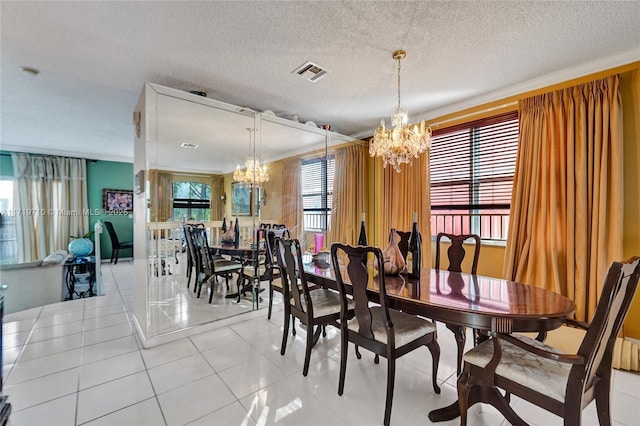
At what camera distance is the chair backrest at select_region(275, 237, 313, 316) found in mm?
2156

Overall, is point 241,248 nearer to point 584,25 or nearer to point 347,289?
point 347,289

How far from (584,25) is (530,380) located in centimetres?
241

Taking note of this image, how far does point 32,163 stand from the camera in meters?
5.57

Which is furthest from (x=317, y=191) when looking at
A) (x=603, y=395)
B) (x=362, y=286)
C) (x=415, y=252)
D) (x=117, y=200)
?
(x=117, y=200)

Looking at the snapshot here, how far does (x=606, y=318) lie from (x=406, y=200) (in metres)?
2.83

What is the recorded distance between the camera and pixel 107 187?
21.8 ft

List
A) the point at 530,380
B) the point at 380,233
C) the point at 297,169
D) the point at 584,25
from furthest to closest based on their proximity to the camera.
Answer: the point at 380,233, the point at 297,169, the point at 584,25, the point at 530,380

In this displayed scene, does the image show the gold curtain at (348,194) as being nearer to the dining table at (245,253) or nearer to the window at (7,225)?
the dining table at (245,253)

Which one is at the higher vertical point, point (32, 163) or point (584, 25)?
point (584, 25)

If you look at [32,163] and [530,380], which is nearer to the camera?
[530,380]

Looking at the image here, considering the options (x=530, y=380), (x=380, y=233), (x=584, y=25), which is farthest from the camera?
(x=380, y=233)

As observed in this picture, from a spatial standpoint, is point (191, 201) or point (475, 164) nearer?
point (191, 201)

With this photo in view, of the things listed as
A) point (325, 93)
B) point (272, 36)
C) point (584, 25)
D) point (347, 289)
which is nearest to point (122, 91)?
point (272, 36)

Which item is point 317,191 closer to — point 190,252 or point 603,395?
point 190,252
